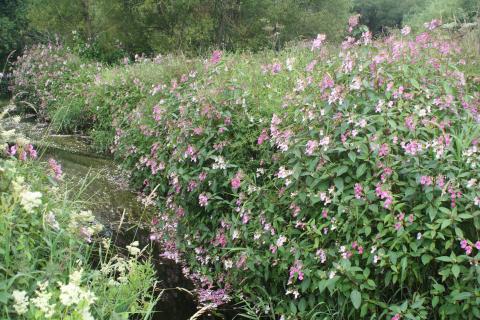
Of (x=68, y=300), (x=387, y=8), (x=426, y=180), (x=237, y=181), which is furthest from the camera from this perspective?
(x=387, y=8)

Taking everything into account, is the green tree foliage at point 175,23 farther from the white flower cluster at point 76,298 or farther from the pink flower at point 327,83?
the white flower cluster at point 76,298

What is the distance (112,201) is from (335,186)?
2.71 m

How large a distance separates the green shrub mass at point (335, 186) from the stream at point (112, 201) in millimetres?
161

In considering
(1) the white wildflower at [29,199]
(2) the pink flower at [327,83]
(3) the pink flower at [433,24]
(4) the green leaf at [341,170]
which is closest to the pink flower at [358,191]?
(4) the green leaf at [341,170]

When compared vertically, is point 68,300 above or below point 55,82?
above

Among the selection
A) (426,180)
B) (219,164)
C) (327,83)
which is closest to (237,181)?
(219,164)

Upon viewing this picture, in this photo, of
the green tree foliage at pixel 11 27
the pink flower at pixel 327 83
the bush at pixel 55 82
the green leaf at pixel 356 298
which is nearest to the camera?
the green leaf at pixel 356 298

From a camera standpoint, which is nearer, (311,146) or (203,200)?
(311,146)

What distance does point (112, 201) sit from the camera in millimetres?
4992

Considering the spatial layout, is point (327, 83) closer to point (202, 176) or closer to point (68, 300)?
point (202, 176)

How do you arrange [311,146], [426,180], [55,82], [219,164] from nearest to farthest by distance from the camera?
1. [426,180]
2. [311,146]
3. [219,164]
4. [55,82]

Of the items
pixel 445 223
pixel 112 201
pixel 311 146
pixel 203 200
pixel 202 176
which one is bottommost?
pixel 112 201

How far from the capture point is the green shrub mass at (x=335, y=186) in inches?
104

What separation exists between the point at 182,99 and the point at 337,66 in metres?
1.53
